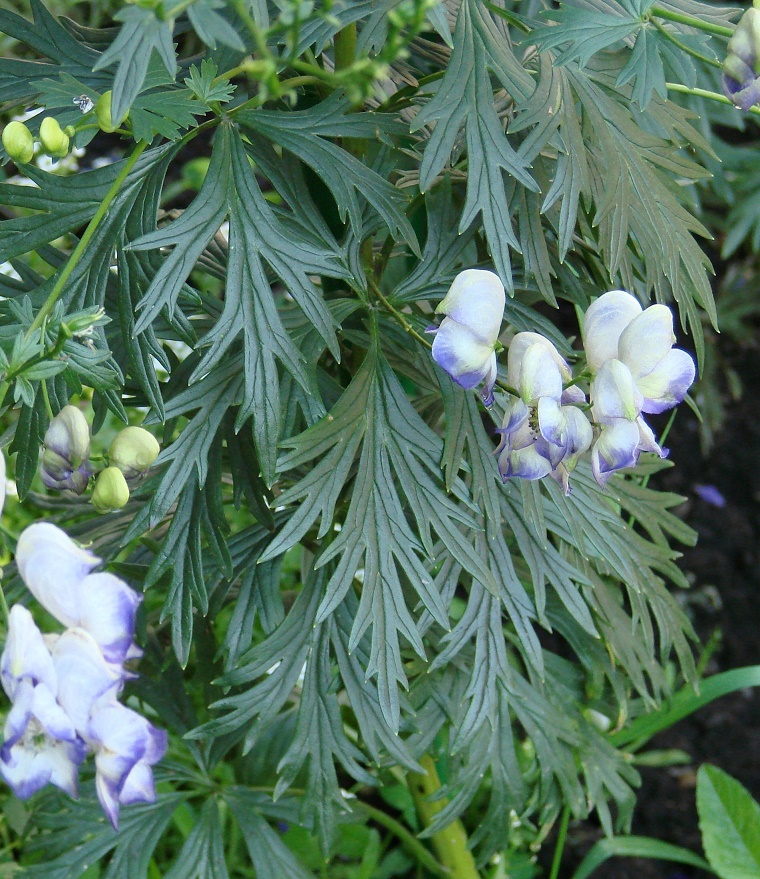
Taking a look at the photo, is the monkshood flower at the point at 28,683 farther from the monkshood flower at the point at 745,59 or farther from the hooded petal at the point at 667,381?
the monkshood flower at the point at 745,59

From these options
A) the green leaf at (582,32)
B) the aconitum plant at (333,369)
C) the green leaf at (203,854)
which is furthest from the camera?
the green leaf at (203,854)

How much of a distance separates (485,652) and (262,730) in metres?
0.22

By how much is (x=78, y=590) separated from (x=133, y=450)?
154 mm

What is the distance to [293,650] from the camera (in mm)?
893

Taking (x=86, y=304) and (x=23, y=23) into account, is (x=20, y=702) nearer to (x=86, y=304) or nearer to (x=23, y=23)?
(x=86, y=304)

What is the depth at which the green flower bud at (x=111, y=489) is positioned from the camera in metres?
0.63

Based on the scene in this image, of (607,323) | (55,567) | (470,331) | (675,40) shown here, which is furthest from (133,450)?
(675,40)

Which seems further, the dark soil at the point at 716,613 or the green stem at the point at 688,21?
A: the dark soil at the point at 716,613

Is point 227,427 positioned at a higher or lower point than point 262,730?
higher

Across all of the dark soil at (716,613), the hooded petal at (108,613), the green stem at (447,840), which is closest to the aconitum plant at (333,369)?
the hooded petal at (108,613)

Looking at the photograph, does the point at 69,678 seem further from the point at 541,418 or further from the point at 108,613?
the point at 541,418

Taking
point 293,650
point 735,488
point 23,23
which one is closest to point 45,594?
point 293,650

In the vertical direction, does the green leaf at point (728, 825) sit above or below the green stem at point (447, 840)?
below

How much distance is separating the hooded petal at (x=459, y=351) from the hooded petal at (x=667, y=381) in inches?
4.7
